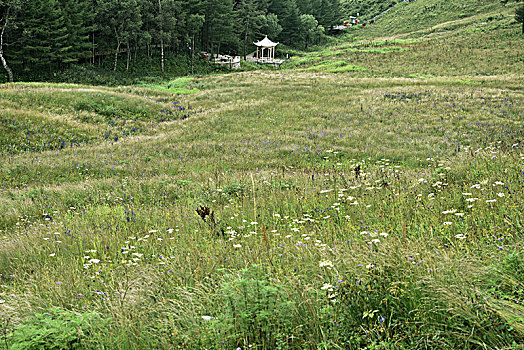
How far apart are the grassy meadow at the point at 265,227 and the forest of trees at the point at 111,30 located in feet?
93.5

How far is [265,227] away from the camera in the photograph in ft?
11.6

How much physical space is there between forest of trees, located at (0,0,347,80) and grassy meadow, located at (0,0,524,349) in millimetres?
28506

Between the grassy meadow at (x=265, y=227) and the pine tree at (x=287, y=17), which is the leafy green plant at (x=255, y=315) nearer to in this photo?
the grassy meadow at (x=265, y=227)

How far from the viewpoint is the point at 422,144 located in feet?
48.1

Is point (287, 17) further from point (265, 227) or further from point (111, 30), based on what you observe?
point (265, 227)

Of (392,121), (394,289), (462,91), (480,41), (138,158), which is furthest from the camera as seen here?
(480,41)

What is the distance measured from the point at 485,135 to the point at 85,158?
17.0 metres

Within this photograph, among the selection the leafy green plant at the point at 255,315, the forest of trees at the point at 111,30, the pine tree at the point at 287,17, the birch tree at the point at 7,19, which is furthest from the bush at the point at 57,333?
the pine tree at the point at 287,17

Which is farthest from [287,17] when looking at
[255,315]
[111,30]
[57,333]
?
[57,333]

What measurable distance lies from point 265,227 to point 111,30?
5690 centimetres

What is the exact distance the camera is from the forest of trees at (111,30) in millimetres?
43625

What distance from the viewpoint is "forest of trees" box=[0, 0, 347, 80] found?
4362 centimetres

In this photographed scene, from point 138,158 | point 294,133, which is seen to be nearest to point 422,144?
point 294,133

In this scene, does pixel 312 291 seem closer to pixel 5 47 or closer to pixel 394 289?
pixel 394 289
